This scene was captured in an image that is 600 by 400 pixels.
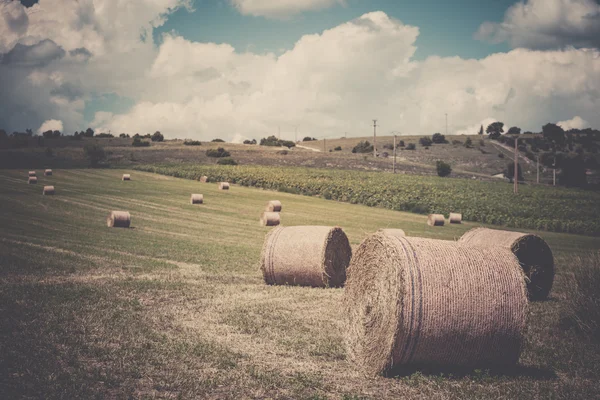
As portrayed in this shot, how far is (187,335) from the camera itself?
980cm

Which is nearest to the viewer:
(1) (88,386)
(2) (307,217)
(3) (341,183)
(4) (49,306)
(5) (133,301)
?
(1) (88,386)

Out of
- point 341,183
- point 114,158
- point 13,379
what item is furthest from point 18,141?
point 13,379

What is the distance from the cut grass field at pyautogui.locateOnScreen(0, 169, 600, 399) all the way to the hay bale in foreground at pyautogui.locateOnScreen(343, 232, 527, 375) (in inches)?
13.0

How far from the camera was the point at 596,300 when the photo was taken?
10172 millimetres

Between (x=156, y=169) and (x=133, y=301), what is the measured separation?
208 feet

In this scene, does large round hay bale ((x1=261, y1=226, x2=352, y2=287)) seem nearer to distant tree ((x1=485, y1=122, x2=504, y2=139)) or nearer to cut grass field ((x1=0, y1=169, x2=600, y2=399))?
cut grass field ((x1=0, y1=169, x2=600, y2=399))

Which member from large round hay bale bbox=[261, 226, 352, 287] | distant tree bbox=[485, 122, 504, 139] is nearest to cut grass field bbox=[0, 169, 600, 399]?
large round hay bale bbox=[261, 226, 352, 287]

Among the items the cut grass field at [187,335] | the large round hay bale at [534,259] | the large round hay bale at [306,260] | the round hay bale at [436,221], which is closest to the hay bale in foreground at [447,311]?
the cut grass field at [187,335]

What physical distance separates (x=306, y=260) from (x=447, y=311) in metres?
7.39

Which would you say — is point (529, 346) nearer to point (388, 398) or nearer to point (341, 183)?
point (388, 398)

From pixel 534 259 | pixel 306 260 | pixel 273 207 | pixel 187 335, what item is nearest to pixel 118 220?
pixel 273 207

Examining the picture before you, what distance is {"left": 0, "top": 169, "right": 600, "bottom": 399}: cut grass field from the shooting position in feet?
24.3

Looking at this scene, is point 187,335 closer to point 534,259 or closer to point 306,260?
point 306,260

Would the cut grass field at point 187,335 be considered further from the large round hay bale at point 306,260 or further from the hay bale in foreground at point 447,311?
the large round hay bale at point 306,260
